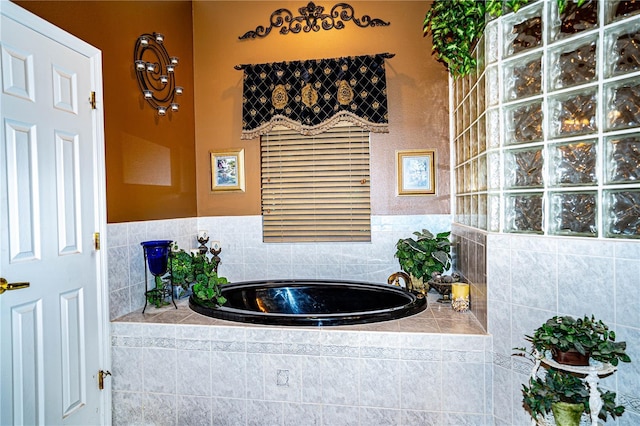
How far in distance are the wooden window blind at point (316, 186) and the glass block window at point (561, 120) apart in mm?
1173

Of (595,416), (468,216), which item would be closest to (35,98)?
(468,216)

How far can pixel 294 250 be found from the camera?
3146mm

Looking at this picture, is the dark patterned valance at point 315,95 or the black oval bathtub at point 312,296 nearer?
the black oval bathtub at point 312,296

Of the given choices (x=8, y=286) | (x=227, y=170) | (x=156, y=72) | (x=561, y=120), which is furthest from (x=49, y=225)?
(x=561, y=120)

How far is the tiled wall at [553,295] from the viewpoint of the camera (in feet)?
4.58

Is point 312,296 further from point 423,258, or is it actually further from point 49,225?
point 49,225

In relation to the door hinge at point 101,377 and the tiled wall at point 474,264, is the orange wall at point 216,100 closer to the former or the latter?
the tiled wall at point 474,264

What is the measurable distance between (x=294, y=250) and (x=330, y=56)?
1.66 meters

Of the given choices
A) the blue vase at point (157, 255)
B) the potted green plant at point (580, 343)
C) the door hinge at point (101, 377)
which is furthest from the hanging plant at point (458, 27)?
the door hinge at point (101, 377)

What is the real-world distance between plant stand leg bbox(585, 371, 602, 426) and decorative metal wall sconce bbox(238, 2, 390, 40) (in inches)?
108

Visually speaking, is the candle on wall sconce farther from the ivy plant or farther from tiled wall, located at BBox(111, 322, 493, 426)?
tiled wall, located at BBox(111, 322, 493, 426)

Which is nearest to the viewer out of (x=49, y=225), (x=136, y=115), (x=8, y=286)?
(x=8, y=286)


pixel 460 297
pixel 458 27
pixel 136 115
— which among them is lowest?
pixel 460 297

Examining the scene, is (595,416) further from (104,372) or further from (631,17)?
(104,372)
